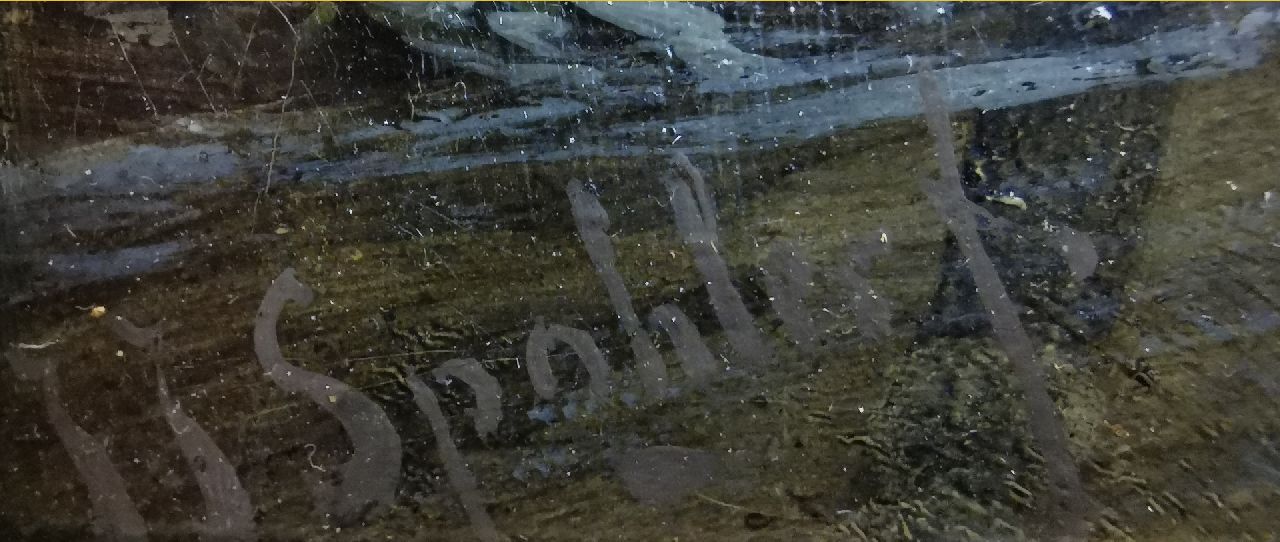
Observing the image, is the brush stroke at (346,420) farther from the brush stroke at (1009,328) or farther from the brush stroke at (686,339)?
the brush stroke at (1009,328)

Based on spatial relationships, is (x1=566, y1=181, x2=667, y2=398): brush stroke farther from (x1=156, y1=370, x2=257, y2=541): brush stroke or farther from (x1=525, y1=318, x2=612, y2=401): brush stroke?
(x1=156, y1=370, x2=257, y2=541): brush stroke

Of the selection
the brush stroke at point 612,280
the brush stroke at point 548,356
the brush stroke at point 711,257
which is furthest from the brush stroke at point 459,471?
the brush stroke at point 711,257

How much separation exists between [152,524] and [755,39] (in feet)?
4.26

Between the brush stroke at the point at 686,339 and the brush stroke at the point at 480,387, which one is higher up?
A: the brush stroke at the point at 686,339

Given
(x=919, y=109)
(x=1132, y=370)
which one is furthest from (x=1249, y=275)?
(x=919, y=109)

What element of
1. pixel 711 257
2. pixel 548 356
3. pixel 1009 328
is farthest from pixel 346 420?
pixel 1009 328

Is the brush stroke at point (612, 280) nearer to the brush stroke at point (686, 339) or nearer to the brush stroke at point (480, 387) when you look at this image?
the brush stroke at point (686, 339)

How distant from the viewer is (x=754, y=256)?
1.19 m

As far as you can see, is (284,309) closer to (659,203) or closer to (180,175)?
(180,175)

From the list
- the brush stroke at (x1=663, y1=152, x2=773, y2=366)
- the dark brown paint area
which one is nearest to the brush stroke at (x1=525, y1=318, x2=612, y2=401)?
the dark brown paint area

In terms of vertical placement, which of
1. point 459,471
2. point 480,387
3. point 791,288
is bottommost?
point 459,471

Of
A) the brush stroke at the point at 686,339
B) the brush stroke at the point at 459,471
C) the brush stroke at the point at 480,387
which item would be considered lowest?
the brush stroke at the point at 459,471

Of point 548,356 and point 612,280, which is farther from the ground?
point 612,280

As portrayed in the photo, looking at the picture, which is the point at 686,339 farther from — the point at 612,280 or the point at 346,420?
the point at 346,420
